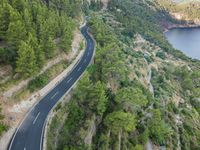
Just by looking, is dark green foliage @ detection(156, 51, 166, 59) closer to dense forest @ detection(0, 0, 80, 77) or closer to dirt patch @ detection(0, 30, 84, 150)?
dense forest @ detection(0, 0, 80, 77)

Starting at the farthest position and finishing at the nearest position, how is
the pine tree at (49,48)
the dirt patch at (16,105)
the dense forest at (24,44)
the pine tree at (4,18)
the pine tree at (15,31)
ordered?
the pine tree at (49,48) → the pine tree at (4,18) → the pine tree at (15,31) → the dense forest at (24,44) → the dirt patch at (16,105)

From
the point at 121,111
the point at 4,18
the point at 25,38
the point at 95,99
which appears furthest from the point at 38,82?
the point at 121,111

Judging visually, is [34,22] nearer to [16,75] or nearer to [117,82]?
[16,75]

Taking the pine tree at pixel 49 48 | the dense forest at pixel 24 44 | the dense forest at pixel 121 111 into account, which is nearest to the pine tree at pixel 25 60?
the dense forest at pixel 24 44

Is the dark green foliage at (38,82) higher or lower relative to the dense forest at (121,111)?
higher

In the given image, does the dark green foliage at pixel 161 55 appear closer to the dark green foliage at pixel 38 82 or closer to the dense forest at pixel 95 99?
the dense forest at pixel 95 99

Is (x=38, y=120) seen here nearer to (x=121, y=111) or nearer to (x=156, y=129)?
(x=121, y=111)
